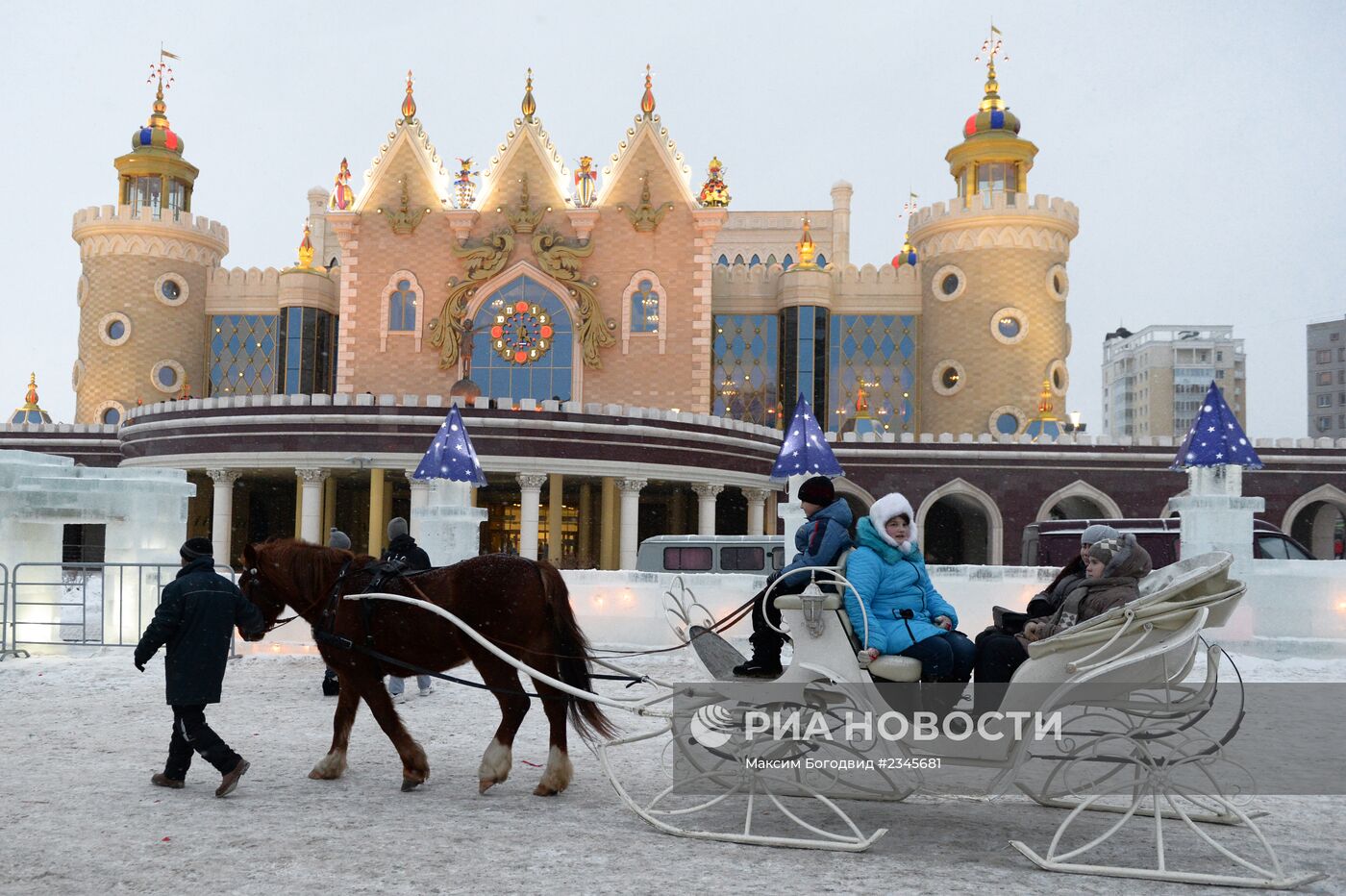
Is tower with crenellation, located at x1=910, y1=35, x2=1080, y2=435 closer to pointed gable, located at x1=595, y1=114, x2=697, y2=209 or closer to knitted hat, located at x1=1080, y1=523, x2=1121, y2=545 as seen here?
pointed gable, located at x1=595, y1=114, x2=697, y2=209

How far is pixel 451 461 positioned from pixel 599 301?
2527cm

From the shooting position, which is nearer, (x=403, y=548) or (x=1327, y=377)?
(x=403, y=548)

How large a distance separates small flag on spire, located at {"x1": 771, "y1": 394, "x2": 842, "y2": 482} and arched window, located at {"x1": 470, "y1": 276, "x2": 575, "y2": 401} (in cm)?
2239

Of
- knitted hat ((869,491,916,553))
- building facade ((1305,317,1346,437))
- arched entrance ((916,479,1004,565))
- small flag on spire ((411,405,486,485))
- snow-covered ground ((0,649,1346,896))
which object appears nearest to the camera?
snow-covered ground ((0,649,1346,896))

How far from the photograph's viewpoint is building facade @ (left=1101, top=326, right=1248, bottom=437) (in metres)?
141

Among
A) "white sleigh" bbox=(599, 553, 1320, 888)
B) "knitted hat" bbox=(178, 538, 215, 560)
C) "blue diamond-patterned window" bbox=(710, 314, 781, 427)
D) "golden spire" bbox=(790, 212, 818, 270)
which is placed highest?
"golden spire" bbox=(790, 212, 818, 270)

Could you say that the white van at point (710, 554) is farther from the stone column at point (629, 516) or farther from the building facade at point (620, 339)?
the building facade at point (620, 339)

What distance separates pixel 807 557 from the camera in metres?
7.08

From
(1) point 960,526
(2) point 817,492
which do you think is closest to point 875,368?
(1) point 960,526

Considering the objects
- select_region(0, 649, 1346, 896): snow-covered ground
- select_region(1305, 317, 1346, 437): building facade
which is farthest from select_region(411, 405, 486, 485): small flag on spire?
select_region(1305, 317, 1346, 437): building facade

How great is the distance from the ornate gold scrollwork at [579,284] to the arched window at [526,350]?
599 mm

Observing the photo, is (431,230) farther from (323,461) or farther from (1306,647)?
(1306,647)

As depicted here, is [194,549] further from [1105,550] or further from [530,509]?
[530,509]

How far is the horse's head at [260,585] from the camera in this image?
8.22 meters
